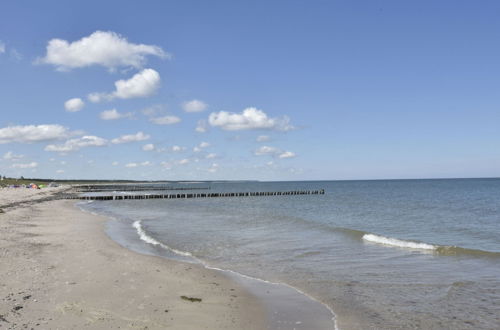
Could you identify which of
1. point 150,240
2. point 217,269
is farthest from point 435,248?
point 150,240

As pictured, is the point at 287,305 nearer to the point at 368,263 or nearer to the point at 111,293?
the point at 111,293

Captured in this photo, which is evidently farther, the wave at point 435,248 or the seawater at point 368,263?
the wave at point 435,248

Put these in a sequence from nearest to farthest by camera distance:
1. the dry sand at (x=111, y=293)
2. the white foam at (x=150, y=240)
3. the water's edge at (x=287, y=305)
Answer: the dry sand at (x=111, y=293) → the water's edge at (x=287, y=305) → the white foam at (x=150, y=240)

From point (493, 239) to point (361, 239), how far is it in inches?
338

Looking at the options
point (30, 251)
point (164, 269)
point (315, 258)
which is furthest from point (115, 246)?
point (315, 258)

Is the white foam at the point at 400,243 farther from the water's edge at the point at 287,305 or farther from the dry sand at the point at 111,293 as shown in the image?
the dry sand at the point at 111,293

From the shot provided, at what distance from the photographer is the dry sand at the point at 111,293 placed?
8.75 m

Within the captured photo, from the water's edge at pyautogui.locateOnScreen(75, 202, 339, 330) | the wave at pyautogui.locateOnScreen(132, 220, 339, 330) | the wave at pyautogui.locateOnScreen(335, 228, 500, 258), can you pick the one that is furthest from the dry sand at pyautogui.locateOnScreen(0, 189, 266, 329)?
the wave at pyautogui.locateOnScreen(335, 228, 500, 258)

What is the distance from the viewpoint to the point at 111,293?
35.9 feet

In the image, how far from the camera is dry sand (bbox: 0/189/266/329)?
875 centimetres

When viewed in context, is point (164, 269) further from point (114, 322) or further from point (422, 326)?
point (422, 326)

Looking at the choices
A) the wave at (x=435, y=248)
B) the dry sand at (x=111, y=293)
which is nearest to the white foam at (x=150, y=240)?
the dry sand at (x=111, y=293)

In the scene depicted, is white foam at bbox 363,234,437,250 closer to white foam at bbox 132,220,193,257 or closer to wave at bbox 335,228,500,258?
wave at bbox 335,228,500,258

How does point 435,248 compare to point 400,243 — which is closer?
point 435,248
